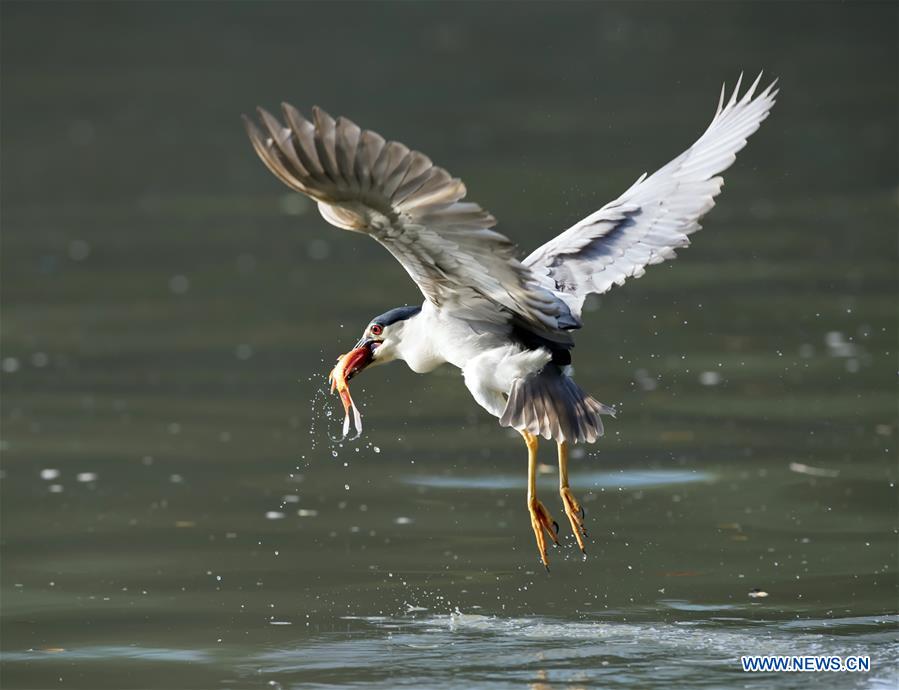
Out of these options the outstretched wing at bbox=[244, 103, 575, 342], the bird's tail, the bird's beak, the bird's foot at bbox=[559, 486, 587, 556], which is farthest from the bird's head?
the bird's foot at bbox=[559, 486, 587, 556]

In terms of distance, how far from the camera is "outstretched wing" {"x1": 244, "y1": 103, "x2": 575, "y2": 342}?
5691mm

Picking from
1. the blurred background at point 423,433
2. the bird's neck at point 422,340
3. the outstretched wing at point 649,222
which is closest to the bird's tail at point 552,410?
the bird's neck at point 422,340

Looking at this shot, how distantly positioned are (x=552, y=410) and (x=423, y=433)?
8.98 feet

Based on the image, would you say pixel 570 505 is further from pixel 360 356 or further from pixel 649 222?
pixel 649 222

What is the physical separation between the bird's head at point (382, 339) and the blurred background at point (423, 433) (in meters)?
0.89

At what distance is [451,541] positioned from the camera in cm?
788

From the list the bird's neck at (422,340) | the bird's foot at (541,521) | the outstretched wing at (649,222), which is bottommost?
the bird's foot at (541,521)

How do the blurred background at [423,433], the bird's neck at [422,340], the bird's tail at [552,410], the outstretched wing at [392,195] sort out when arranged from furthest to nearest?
1. the bird's neck at [422,340]
2. the bird's tail at [552,410]
3. the blurred background at [423,433]
4. the outstretched wing at [392,195]

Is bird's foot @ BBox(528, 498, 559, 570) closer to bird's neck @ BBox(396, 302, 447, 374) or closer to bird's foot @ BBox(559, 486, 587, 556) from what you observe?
bird's foot @ BBox(559, 486, 587, 556)

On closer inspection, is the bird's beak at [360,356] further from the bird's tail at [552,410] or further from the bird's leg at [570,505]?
the bird's leg at [570,505]

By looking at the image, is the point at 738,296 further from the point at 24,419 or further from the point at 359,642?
the point at 359,642

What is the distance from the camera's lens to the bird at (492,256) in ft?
18.9

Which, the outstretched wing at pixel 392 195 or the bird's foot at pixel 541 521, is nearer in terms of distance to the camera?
the outstretched wing at pixel 392 195

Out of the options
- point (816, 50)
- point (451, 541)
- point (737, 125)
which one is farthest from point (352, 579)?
point (816, 50)
